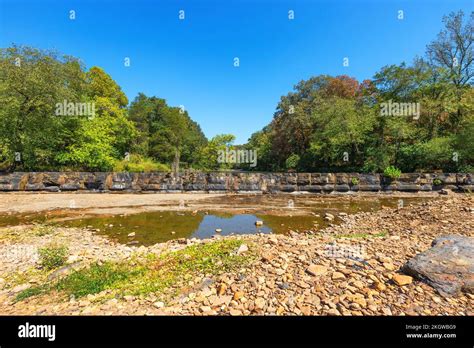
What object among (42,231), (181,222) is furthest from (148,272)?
(42,231)

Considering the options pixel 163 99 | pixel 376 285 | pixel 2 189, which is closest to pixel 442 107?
pixel 376 285

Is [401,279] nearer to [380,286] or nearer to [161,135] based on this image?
[380,286]

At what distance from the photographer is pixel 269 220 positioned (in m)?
6.91

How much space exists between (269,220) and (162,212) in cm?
404

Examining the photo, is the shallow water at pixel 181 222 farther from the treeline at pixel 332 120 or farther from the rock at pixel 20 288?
the treeline at pixel 332 120

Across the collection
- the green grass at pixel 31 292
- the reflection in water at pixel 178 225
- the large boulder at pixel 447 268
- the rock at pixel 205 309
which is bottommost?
the reflection in water at pixel 178 225

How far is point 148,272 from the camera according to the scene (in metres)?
2.84

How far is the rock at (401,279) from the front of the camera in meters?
2.22

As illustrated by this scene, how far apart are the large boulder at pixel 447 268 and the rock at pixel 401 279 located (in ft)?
0.36

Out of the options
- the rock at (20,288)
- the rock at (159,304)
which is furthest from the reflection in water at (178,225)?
the rock at (159,304)

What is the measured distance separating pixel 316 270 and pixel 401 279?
0.87 meters

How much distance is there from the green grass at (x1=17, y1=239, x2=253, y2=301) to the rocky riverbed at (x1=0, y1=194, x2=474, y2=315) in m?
0.02

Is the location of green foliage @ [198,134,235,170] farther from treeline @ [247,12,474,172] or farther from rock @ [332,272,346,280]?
rock @ [332,272,346,280]

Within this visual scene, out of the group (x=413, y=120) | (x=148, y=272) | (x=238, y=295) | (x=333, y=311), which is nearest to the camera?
(x=333, y=311)
